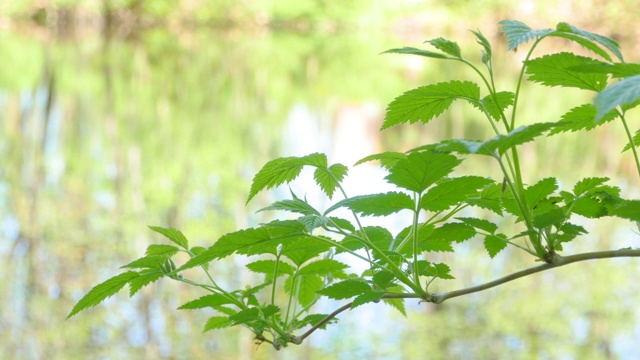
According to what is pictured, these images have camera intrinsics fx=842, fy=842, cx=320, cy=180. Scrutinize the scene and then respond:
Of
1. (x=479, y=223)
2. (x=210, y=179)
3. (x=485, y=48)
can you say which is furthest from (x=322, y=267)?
(x=210, y=179)

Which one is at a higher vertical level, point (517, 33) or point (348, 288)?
point (517, 33)

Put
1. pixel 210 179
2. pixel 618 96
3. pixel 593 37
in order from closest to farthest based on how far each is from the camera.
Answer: pixel 618 96, pixel 593 37, pixel 210 179

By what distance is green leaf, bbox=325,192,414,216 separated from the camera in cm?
62

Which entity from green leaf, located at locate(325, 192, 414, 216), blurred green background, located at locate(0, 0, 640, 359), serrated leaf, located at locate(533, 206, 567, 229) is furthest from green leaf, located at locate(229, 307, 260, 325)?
blurred green background, located at locate(0, 0, 640, 359)

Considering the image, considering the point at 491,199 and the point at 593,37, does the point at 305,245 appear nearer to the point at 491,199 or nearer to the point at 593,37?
the point at 491,199

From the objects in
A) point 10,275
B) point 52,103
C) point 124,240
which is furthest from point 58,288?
point 52,103

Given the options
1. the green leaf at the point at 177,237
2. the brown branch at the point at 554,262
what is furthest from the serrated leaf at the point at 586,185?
the green leaf at the point at 177,237

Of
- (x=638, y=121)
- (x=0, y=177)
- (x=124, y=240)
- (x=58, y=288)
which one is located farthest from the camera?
(x=638, y=121)

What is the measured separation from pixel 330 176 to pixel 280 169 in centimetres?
6

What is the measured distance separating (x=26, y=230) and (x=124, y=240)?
2.14 ft

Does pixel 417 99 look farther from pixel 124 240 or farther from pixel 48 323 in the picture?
pixel 124 240

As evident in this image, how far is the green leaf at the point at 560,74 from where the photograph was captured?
63cm

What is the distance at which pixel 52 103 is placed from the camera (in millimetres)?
9516

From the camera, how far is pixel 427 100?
0.67m
